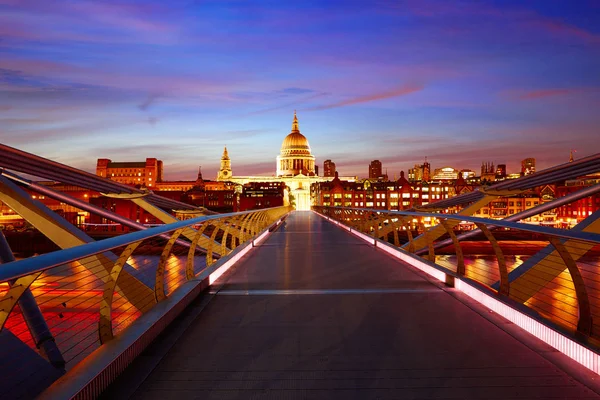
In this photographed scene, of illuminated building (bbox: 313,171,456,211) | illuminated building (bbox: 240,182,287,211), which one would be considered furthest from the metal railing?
illuminated building (bbox: 313,171,456,211)

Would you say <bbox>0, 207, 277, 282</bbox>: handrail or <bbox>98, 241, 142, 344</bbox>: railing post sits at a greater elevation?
<bbox>0, 207, 277, 282</bbox>: handrail

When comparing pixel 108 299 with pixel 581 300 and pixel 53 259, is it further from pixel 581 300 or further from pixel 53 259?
pixel 581 300

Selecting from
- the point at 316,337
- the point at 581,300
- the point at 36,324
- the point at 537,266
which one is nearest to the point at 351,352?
the point at 316,337

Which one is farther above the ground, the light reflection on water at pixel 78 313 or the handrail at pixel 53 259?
the handrail at pixel 53 259

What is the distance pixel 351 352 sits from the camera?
4090mm

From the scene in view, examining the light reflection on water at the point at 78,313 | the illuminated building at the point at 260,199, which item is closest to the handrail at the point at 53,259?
the light reflection on water at the point at 78,313

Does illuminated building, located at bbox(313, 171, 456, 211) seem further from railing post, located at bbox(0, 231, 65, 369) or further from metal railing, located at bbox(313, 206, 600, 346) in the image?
railing post, located at bbox(0, 231, 65, 369)

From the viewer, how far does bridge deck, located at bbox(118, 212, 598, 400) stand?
11.0 feet

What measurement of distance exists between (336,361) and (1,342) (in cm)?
876

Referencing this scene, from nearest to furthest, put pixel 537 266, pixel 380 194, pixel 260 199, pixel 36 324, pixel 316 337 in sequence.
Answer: pixel 316 337 < pixel 36 324 < pixel 537 266 < pixel 260 199 < pixel 380 194

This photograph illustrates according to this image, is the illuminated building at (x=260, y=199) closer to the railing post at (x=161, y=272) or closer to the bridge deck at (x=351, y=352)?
the bridge deck at (x=351, y=352)

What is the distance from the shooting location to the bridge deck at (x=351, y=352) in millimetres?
3340

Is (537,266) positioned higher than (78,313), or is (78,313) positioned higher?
(78,313)

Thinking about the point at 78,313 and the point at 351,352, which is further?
the point at 78,313
